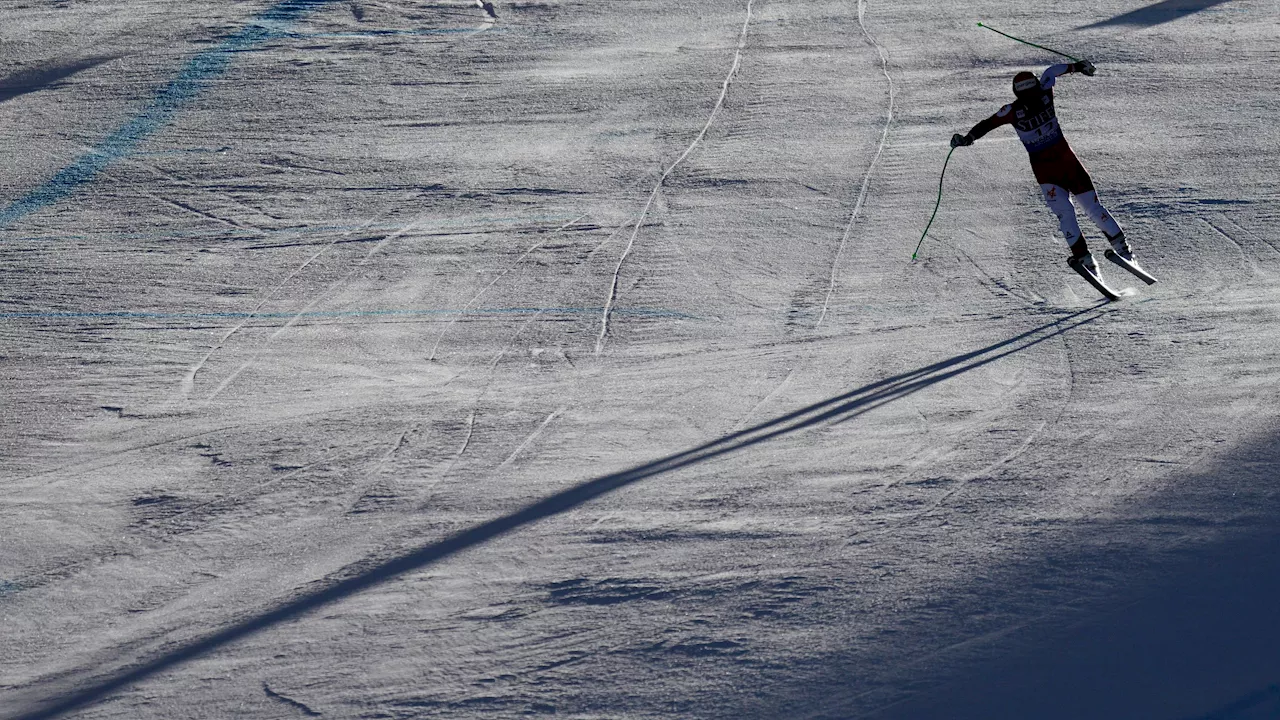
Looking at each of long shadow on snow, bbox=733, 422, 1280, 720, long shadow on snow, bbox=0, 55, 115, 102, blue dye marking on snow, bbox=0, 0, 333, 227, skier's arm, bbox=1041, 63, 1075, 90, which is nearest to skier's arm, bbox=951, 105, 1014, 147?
skier's arm, bbox=1041, 63, 1075, 90

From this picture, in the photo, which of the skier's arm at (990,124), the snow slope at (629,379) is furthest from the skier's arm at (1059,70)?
the snow slope at (629,379)

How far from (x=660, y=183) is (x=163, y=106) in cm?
616

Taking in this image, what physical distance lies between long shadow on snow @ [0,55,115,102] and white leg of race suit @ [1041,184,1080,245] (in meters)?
11.6

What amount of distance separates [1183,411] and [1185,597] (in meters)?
2.07

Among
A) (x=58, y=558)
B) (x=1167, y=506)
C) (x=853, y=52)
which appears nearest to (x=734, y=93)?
(x=853, y=52)

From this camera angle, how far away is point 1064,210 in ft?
28.5

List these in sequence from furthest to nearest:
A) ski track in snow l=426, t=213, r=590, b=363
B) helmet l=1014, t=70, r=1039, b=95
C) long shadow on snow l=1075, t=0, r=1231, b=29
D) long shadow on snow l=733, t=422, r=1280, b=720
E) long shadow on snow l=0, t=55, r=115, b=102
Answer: long shadow on snow l=1075, t=0, r=1231, b=29 → long shadow on snow l=0, t=55, r=115, b=102 → ski track in snow l=426, t=213, r=590, b=363 → helmet l=1014, t=70, r=1039, b=95 → long shadow on snow l=733, t=422, r=1280, b=720

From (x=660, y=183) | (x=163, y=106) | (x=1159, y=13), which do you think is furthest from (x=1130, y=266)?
(x=163, y=106)

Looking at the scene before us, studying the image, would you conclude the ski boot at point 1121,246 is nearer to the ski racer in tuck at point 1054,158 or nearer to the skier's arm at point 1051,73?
the ski racer in tuck at point 1054,158

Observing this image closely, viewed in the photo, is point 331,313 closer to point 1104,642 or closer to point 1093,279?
point 1093,279

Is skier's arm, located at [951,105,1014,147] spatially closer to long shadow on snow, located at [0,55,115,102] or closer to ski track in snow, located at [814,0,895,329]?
ski track in snow, located at [814,0,895,329]

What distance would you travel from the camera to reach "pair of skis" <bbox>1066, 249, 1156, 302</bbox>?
339 inches

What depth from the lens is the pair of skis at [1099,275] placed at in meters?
8.60

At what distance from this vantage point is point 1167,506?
5945mm
